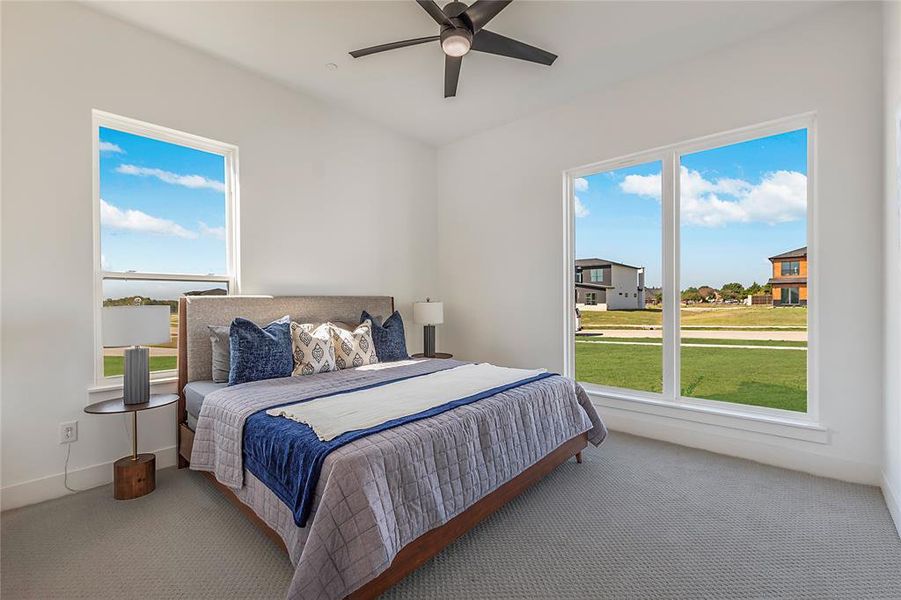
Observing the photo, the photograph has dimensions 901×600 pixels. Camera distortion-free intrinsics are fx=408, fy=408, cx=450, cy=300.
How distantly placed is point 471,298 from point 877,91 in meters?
3.54

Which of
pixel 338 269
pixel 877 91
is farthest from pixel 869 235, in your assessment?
pixel 338 269

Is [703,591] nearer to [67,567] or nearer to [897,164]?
[897,164]

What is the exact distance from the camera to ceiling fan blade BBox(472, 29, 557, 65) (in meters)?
2.48

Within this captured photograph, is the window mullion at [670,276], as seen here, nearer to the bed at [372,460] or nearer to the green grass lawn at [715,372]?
the green grass lawn at [715,372]

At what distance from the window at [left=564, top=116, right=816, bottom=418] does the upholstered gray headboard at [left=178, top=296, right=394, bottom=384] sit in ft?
8.07

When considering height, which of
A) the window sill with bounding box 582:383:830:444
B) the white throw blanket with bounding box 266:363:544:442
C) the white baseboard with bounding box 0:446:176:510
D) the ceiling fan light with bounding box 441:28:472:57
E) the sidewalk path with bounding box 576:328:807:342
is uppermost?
the ceiling fan light with bounding box 441:28:472:57

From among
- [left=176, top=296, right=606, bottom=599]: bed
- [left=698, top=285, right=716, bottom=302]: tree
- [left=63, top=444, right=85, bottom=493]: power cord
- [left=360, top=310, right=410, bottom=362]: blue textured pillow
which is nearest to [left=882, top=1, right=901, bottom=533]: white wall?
[left=698, top=285, right=716, bottom=302]: tree

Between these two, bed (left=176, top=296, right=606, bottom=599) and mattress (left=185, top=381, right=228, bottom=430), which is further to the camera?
mattress (left=185, top=381, right=228, bottom=430)

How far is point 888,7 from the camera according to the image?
2400mm

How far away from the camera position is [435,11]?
87.4 inches

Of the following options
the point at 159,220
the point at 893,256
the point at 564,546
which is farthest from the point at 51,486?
the point at 893,256

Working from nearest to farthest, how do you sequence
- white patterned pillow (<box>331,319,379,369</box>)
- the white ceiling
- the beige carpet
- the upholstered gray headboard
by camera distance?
the beige carpet < the white ceiling < the upholstered gray headboard < white patterned pillow (<box>331,319,379,369</box>)

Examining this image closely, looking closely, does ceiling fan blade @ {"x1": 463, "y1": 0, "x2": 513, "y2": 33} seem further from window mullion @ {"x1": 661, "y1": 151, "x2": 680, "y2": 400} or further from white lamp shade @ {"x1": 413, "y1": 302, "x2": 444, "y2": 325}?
white lamp shade @ {"x1": 413, "y1": 302, "x2": 444, "y2": 325}

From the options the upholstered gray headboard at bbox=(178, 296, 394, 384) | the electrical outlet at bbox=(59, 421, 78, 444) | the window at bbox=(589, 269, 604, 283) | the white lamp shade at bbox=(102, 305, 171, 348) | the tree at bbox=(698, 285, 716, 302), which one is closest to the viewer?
the white lamp shade at bbox=(102, 305, 171, 348)
